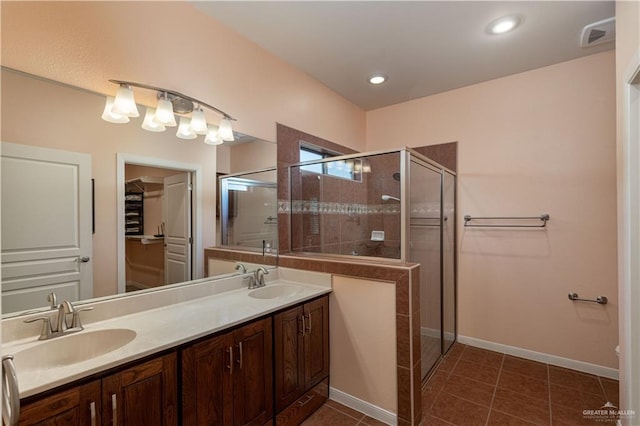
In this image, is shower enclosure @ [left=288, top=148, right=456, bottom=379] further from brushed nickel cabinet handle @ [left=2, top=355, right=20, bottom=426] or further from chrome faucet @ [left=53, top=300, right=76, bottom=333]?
brushed nickel cabinet handle @ [left=2, top=355, right=20, bottom=426]

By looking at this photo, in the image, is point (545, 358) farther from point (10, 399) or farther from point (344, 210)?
point (10, 399)

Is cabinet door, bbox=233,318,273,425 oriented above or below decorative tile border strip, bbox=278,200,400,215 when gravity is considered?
below

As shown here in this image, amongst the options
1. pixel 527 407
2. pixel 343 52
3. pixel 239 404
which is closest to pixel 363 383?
pixel 239 404

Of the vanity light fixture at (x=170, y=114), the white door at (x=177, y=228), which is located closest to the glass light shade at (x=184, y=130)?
the vanity light fixture at (x=170, y=114)

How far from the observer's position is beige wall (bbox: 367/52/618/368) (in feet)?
7.98

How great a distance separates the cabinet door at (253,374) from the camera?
155 centimetres

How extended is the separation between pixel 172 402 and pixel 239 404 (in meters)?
0.38

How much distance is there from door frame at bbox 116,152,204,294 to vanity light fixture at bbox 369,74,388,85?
6.07 ft

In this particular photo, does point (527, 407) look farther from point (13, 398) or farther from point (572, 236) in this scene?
point (13, 398)

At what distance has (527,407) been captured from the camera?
81.2 inches

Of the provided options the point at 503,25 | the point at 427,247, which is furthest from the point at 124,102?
the point at 503,25

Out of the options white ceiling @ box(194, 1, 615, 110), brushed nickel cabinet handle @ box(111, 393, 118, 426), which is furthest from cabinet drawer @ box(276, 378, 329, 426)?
white ceiling @ box(194, 1, 615, 110)

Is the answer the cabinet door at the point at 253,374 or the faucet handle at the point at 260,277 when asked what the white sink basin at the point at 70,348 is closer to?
the cabinet door at the point at 253,374

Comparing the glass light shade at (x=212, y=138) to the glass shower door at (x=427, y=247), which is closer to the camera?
the glass light shade at (x=212, y=138)
